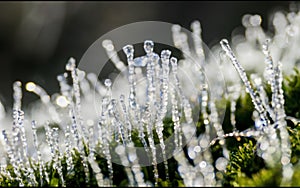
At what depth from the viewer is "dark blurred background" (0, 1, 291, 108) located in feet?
17.6

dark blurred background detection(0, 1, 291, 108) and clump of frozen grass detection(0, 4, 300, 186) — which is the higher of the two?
dark blurred background detection(0, 1, 291, 108)

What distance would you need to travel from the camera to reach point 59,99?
54.5 inches

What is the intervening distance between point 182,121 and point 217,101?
0.47 feet

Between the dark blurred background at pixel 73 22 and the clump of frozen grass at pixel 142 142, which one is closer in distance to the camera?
the clump of frozen grass at pixel 142 142

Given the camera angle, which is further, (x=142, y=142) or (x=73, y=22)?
(x=73, y=22)

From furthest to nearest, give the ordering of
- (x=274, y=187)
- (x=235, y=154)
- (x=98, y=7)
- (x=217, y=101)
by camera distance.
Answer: (x=98, y=7) < (x=217, y=101) < (x=235, y=154) < (x=274, y=187)

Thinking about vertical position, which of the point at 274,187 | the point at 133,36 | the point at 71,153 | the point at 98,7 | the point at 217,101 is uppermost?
the point at 98,7

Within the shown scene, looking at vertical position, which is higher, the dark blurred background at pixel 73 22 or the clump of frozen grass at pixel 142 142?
the dark blurred background at pixel 73 22

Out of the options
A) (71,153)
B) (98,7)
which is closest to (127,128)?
(71,153)

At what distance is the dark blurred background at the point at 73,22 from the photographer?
17.6 ft

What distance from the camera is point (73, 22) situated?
20.0 feet

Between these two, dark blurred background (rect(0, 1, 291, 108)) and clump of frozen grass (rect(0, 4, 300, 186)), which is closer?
clump of frozen grass (rect(0, 4, 300, 186))

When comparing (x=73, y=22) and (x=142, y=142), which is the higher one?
(x=73, y=22)

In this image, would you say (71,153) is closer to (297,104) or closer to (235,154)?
(235,154)
